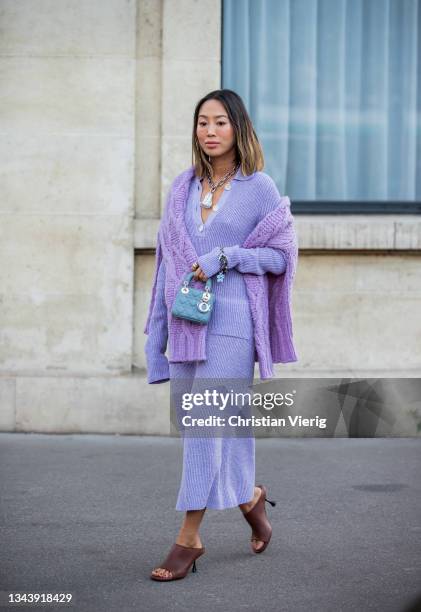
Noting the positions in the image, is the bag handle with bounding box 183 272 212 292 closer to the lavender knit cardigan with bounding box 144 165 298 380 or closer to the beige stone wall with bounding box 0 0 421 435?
the lavender knit cardigan with bounding box 144 165 298 380

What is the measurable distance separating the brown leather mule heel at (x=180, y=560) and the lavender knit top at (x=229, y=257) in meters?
0.71

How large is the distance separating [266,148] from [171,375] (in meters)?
4.58

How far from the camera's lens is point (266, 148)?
361 inches

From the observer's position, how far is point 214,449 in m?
4.79

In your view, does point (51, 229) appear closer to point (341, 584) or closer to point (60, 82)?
point (60, 82)

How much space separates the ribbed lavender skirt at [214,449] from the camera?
477 cm

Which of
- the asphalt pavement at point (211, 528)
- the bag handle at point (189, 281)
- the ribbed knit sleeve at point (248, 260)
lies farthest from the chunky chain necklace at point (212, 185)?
the asphalt pavement at point (211, 528)

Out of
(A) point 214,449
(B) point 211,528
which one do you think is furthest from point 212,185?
(B) point 211,528

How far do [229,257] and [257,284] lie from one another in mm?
197

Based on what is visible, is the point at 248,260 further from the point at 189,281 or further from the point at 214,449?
the point at 214,449

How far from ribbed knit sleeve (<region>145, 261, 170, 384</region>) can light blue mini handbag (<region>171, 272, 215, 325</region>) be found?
26 centimetres

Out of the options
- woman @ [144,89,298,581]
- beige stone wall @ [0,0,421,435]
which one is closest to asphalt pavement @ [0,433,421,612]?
woman @ [144,89,298,581]

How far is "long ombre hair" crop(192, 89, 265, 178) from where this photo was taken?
4863 mm

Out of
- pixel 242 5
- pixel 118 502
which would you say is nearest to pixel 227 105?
pixel 118 502
